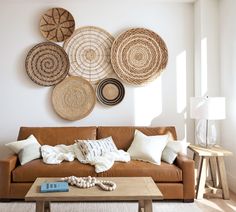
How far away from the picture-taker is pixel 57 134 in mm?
3895

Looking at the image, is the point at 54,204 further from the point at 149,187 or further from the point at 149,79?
the point at 149,79

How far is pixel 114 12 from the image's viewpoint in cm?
434

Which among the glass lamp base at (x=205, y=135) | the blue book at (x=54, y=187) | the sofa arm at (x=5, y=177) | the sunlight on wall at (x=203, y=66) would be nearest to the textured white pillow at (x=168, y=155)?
the glass lamp base at (x=205, y=135)

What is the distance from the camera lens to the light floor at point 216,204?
3.17 metres

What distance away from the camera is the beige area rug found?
3.09 m

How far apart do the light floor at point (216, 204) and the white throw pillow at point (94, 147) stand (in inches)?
47.3

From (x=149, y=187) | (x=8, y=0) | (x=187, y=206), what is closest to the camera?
(x=149, y=187)

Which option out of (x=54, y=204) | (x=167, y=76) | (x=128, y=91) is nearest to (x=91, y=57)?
(x=128, y=91)

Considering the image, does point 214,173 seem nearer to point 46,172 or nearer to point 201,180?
point 201,180

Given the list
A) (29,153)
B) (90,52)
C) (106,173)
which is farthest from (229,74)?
(29,153)

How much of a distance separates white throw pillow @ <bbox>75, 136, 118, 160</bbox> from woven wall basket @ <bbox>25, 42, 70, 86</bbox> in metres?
1.09

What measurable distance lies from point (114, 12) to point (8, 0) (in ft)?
4.96

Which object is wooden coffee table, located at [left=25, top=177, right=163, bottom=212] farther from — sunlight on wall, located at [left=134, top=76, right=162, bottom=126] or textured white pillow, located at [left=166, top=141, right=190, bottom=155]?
sunlight on wall, located at [left=134, top=76, right=162, bottom=126]

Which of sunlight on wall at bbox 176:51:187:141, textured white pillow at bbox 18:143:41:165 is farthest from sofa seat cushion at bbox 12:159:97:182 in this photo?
sunlight on wall at bbox 176:51:187:141
